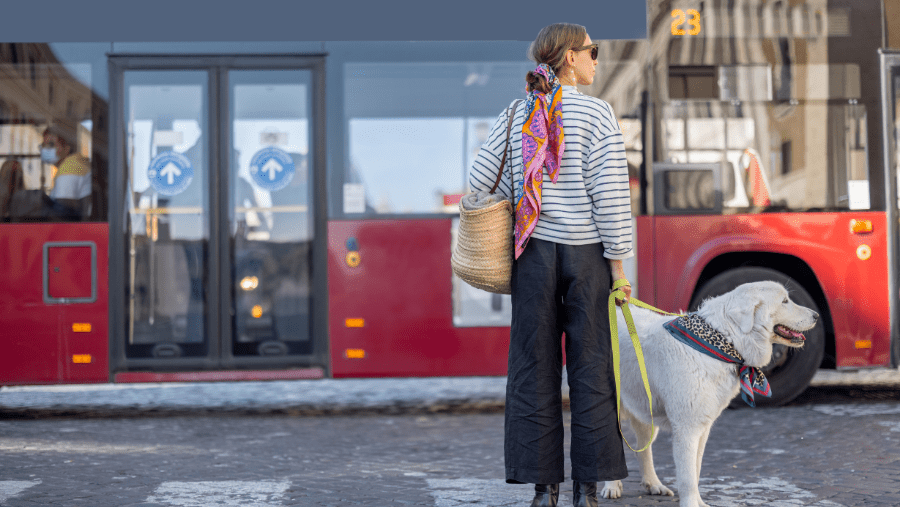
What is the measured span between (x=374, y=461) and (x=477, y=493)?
107 cm

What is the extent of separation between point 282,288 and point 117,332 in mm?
1320

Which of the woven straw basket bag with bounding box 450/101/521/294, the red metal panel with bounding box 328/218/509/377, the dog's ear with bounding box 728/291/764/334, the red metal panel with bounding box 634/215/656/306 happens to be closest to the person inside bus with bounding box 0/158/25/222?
the red metal panel with bounding box 328/218/509/377

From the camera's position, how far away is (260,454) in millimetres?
5480

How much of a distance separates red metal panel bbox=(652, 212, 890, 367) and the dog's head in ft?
9.72

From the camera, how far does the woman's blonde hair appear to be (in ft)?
12.0

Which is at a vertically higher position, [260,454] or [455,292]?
[455,292]

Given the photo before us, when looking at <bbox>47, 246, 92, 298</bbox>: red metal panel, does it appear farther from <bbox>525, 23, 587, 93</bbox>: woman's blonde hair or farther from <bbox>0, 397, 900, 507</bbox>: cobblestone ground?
<bbox>525, 23, 587, 93</bbox>: woman's blonde hair

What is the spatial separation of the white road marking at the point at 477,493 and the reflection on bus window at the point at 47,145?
3.90 m

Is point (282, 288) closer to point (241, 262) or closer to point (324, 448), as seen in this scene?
point (241, 262)

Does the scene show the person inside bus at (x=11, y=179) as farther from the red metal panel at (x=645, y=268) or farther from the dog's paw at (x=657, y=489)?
the dog's paw at (x=657, y=489)

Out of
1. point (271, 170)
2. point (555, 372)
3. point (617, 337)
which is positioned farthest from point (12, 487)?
point (271, 170)

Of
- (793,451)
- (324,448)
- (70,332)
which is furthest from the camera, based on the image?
(70,332)

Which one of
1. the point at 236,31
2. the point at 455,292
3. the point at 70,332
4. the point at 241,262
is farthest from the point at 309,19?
the point at 70,332

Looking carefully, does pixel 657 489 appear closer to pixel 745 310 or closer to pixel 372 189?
pixel 745 310
